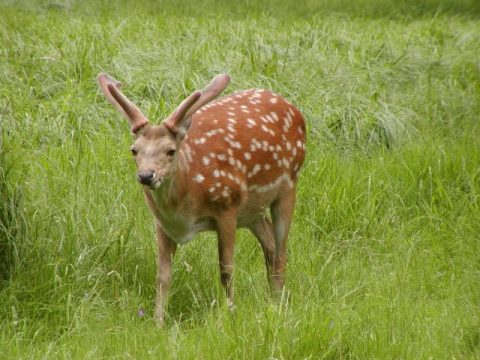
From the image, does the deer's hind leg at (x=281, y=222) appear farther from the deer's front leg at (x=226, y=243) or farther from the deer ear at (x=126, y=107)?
the deer ear at (x=126, y=107)

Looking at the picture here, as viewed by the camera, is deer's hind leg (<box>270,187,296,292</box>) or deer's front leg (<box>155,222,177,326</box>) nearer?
deer's front leg (<box>155,222,177,326</box>)

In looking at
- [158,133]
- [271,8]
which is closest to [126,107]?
[158,133]

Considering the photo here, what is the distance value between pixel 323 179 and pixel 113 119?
1815 millimetres

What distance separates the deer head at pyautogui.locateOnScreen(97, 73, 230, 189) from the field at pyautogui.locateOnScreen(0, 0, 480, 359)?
66 cm

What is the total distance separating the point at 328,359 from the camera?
4.33 m

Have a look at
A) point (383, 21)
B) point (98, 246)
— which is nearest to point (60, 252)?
point (98, 246)

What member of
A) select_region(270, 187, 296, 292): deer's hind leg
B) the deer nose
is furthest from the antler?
select_region(270, 187, 296, 292): deer's hind leg

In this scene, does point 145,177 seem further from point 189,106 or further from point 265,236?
point 265,236

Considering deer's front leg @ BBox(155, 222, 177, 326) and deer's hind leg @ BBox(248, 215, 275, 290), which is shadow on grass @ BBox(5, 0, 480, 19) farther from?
deer's front leg @ BBox(155, 222, 177, 326)

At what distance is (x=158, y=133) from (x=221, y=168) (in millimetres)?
566

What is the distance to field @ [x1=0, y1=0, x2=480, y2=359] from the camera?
4656 millimetres

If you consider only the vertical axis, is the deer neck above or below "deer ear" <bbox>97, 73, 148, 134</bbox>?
below

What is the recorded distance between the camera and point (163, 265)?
538 centimetres

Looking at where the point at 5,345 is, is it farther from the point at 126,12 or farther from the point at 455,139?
the point at 126,12
